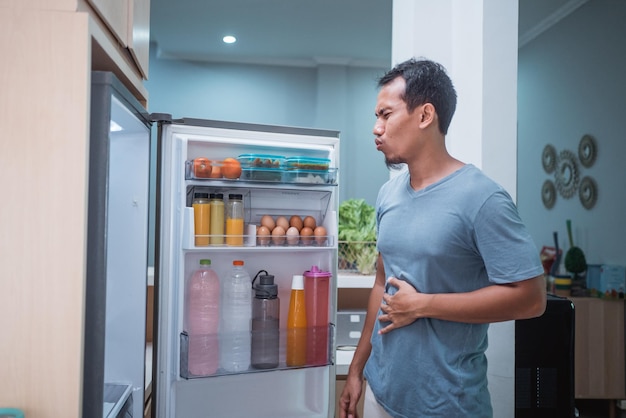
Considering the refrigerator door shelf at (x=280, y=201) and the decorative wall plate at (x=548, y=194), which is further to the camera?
the decorative wall plate at (x=548, y=194)

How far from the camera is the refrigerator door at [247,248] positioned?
181 centimetres

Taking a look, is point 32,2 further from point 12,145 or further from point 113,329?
point 113,329

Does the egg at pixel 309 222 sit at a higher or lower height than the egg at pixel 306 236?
higher

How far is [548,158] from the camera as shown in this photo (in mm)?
4938

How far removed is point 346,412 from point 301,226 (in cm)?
71

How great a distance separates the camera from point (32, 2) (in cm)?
105

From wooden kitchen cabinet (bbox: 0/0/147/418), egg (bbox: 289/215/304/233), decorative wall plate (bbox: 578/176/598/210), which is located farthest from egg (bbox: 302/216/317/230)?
decorative wall plate (bbox: 578/176/598/210)

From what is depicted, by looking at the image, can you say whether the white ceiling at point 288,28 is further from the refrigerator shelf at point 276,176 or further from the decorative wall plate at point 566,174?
the refrigerator shelf at point 276,176

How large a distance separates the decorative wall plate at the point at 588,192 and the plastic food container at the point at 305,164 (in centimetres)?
309

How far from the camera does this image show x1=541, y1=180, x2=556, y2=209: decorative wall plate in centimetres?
488

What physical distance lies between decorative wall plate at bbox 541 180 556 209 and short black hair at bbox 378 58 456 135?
12.4 ft

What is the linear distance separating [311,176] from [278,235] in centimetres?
25

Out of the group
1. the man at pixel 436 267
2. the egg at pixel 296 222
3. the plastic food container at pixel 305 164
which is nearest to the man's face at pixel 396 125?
the man at pixel 436 267

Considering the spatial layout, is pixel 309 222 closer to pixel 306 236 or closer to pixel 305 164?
pixel 306 236
